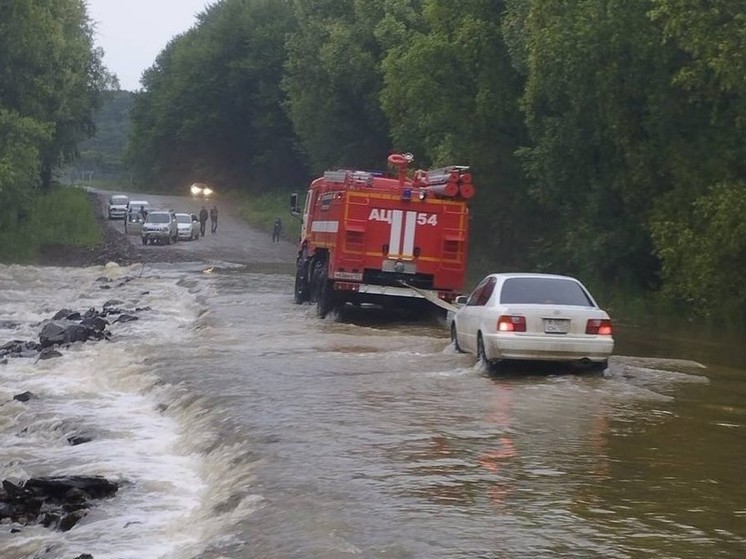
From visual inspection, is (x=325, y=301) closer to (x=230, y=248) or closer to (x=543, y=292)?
(x=543, y=292)

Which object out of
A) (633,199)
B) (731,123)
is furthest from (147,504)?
(633,199)

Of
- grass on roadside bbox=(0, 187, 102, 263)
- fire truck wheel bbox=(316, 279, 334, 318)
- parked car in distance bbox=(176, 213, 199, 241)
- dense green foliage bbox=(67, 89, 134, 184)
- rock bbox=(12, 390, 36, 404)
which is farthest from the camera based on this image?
dense green foliage bbox=(67, 89, 134, 184)

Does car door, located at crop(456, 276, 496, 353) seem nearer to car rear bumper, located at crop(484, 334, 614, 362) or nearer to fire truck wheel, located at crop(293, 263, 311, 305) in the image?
car rear bumper, located at crop(484, 334, 614, 362)

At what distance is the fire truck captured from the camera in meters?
23.2

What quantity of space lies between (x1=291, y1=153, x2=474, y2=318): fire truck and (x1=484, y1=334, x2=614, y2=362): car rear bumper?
766 centimetres

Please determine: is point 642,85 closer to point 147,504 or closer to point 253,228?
point 147,504

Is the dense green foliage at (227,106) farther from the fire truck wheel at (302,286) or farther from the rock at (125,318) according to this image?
the rock at (125,318)

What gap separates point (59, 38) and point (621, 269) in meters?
29.9

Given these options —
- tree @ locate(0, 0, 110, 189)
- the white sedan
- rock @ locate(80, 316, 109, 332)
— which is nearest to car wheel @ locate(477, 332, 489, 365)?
the white sedan

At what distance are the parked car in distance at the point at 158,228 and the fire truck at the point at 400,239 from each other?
32975 millimetres

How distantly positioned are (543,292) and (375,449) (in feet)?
17.1

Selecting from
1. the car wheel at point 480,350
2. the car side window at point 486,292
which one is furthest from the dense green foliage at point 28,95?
the car wheel at point 480,350

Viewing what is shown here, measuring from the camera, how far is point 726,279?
2477 centimetres

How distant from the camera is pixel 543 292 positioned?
624 inches
